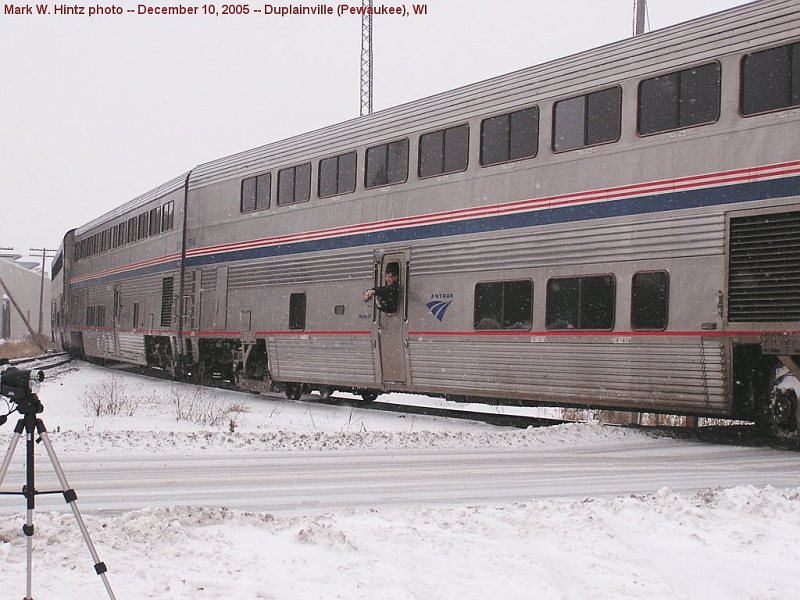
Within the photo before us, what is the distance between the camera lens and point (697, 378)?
10.9 m

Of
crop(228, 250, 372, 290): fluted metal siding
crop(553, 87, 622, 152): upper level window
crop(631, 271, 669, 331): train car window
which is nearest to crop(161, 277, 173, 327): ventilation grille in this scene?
crop(228, 250, 372, 290): fluted metal siding

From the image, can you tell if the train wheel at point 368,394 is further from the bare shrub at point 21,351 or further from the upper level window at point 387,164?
the bare shrub at point 21,351

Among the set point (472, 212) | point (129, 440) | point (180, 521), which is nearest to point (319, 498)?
point (180, 521)

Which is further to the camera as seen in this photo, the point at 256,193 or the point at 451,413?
the point at 256,193

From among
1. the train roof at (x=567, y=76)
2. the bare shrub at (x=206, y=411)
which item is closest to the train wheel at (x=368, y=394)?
the bare shrub at (x=206, y=411)

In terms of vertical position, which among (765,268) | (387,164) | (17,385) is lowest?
(17,385)

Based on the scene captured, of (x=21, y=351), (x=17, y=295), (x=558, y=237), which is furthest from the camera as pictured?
(x=17, y=295)

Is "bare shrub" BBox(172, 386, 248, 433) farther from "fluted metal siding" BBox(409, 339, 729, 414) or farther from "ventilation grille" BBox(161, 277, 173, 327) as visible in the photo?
"fluted metal siding" BBox(409, 339, 729, 414)

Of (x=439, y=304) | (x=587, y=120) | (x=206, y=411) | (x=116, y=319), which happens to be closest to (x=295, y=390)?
(x=206, y=411)

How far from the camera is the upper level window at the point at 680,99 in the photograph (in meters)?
10.9

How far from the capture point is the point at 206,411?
50.0 feet

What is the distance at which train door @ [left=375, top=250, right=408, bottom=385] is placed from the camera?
49.2 ft

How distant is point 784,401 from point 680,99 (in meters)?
3.87

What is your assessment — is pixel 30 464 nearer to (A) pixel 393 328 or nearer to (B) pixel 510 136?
(B) pixel 510 136
